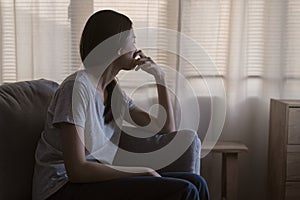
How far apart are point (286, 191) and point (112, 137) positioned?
3.14 feet

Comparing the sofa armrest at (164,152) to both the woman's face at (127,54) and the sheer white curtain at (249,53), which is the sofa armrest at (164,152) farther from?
the sheer white curtain at (249,53)

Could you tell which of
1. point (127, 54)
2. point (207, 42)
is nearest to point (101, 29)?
point (127, 54)

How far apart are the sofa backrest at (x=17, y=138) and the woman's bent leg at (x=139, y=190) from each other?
0.35m

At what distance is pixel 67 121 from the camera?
139cm

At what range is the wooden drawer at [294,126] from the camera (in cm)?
217

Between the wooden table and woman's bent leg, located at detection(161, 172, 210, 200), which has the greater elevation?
woman's bent leg, located at detection(161, 172, 210, 200)

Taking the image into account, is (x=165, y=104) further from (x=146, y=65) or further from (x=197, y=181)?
(x=197, y=181)

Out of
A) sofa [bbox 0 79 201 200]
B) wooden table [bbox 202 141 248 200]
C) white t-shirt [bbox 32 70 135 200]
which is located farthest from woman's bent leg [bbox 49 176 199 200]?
wooden table [bbox 202 141 248 200]

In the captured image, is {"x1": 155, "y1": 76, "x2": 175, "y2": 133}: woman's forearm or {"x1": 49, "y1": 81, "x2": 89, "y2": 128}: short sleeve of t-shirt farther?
{"x1": 155, "y1": 76, "x2": 175, "y2": 133}: woman's forearm

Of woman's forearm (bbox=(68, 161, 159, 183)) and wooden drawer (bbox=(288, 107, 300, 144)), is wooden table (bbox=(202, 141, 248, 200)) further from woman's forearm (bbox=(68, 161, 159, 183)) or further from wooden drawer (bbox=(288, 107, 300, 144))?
woman's forearm (bbox=(68, 161, 159, 183))

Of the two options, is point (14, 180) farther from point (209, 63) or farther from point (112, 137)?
point (209, 63)

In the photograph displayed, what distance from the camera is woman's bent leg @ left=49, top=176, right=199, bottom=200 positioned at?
139 centimetres

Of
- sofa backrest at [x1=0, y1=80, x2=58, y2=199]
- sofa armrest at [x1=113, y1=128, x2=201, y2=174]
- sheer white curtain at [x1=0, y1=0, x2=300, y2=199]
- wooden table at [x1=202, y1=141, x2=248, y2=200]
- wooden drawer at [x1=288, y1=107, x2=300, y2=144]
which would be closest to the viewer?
sofa backrest at [x1=0, y1=80, x2=58, y2=199]

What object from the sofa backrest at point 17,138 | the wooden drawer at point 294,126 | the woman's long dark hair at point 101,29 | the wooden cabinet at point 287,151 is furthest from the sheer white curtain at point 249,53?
the sofa backrest at point 17,138
